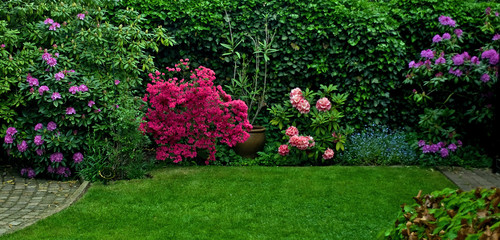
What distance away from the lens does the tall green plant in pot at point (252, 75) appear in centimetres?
785

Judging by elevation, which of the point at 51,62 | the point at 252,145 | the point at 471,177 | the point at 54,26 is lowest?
the point at 471,177

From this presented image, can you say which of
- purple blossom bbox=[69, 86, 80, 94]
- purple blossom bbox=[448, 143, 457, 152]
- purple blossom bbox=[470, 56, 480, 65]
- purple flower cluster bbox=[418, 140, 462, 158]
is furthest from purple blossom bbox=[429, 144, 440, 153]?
purple blossom bbox=[69, 86, 80, 94]

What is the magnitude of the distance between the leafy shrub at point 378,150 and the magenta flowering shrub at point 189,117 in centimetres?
160

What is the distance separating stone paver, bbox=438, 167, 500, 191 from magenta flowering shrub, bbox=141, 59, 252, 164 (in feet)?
9.22

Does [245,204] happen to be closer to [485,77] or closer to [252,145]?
[252,145]

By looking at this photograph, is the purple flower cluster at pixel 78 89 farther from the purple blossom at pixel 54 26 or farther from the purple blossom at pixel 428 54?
the purple blossom at pixel 428 54

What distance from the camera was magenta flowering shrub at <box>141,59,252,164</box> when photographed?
706 cm

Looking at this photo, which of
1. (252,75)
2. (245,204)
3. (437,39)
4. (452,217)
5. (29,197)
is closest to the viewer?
(452,217)

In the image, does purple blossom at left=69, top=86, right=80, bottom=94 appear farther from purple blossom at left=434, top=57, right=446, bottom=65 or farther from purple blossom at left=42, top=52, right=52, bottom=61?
A: purple blossom at left=434, top=57, right=446, bottom=65

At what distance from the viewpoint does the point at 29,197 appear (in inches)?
239

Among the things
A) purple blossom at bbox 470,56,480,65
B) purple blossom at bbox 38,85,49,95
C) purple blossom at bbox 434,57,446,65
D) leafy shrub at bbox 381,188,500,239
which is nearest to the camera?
leafy shrub at bbox 381,188,500,239

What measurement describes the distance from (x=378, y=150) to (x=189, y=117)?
9.11 ft

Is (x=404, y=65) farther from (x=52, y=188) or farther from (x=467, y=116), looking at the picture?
(x=52, y=188)

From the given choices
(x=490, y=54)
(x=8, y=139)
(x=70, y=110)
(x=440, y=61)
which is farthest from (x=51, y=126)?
(x=490, y=54)
